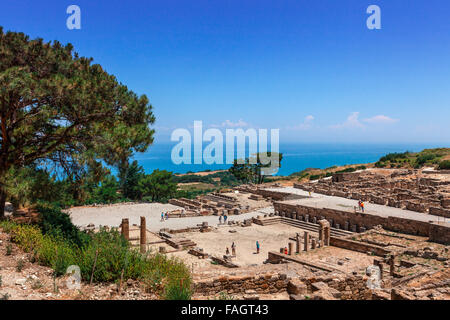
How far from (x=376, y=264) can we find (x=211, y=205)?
2410cm

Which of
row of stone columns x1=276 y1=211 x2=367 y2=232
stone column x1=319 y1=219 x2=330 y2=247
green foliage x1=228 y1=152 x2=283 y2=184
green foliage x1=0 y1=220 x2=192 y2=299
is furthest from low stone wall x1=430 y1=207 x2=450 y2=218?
green foliage x1=228 y1=152 x2=283 y2=184

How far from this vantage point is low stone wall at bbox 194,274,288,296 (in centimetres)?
786

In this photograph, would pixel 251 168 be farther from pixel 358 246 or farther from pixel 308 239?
pixel 358 246

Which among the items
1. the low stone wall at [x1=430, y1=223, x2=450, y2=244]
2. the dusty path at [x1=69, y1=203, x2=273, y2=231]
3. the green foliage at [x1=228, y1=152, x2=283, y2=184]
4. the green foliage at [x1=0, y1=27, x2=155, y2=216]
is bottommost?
the dusty path at [x1=69, y1=203, x2=273, y2=231]

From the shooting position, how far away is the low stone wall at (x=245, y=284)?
7.86m

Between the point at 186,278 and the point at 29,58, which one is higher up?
the point at 29,58

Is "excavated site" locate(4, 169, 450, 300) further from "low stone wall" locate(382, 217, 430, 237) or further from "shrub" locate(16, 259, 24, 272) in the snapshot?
"shrub" locate(16, 259, 24, 272)

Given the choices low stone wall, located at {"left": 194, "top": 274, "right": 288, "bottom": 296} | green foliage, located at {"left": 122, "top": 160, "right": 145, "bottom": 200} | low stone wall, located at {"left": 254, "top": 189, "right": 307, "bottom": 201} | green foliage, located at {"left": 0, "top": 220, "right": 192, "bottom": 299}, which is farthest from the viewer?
green foliage, located at {"left": 122, "top": 160, "right": 145, "bottom": 200}

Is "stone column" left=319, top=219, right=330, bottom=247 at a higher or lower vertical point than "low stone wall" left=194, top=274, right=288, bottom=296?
lower

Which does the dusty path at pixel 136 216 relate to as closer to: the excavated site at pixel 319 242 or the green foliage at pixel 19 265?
the excavated site at pixel 319 242

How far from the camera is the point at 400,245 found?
63.5 feet

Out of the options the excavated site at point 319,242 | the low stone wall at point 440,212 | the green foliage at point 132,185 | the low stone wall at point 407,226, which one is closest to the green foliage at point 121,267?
the excavated site at point 319,242
